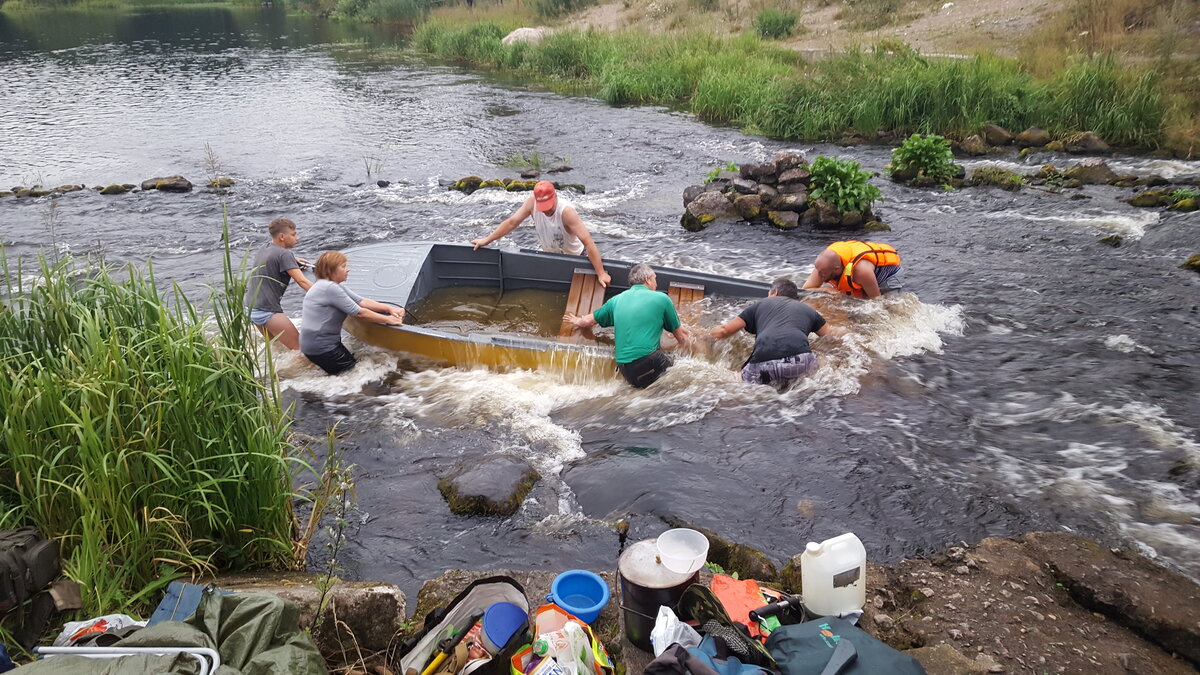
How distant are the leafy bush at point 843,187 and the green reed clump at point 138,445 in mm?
9681

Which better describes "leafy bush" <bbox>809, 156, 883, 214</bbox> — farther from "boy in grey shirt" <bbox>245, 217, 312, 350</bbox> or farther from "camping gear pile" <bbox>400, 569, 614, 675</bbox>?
"camping gear pile" <bbox>400, 569, 614, 675</bbox>

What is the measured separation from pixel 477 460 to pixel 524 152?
1331 cm

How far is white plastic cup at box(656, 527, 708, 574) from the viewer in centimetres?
374

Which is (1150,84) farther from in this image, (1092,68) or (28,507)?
(28,507)

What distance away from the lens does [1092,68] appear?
623 inches

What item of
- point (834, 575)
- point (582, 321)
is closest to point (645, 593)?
point (834, 575)

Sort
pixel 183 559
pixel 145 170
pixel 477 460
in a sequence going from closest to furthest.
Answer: pixel 183 559 → pixel 477 460 → pixel 145 170

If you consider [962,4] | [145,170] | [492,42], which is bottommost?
[145,170]

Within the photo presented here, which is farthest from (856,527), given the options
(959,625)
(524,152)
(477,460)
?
(524,152)

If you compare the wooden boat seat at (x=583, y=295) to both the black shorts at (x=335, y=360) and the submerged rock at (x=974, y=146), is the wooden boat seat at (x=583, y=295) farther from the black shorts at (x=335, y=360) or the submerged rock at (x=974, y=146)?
the submerged rock at (x=974, y=146)

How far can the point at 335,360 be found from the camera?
780cm

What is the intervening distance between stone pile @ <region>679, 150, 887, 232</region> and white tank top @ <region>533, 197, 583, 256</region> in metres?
3.97

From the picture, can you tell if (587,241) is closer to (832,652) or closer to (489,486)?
(489,486)

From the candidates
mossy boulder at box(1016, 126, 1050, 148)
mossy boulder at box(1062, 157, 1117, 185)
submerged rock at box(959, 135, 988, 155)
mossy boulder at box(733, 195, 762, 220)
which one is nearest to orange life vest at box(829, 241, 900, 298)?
mossy boulder at box(733, 195, 762, 220)
